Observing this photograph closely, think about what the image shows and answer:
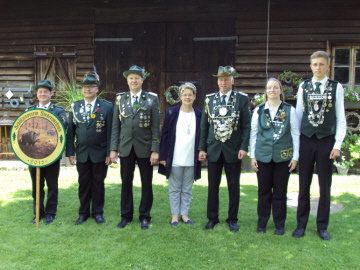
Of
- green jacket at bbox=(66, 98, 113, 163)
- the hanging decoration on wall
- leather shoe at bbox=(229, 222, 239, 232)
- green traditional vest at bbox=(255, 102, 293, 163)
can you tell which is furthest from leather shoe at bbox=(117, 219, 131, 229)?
the hanging decoration on wall

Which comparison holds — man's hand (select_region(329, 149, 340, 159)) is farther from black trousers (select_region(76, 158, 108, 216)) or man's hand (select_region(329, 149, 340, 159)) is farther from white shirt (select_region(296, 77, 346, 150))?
black trousers (select_region(76, 158, 108, 216))

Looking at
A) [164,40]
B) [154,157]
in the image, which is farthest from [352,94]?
[154,157]

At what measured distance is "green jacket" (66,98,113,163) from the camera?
4336mm

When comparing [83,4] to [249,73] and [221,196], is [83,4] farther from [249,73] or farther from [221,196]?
[221,196]

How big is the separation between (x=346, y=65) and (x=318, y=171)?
17.1 ft

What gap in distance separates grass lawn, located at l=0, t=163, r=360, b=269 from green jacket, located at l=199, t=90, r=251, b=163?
858 mm

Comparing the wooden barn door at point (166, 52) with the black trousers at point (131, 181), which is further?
the wooden barn door at point (166, 52)

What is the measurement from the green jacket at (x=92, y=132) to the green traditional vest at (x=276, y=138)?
1739 millimetres

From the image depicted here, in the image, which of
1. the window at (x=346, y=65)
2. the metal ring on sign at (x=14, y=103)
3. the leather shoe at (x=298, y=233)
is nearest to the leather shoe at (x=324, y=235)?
the leather shoe at (x=298, y=233)

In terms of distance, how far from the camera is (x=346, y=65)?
823cm

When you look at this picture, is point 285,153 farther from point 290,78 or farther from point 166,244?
point 290,78

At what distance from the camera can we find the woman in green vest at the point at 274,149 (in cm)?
390

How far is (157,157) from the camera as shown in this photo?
13.9 feet

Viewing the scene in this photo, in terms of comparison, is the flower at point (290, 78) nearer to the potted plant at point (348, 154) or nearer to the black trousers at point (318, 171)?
the potted plant at point (348, 154)
